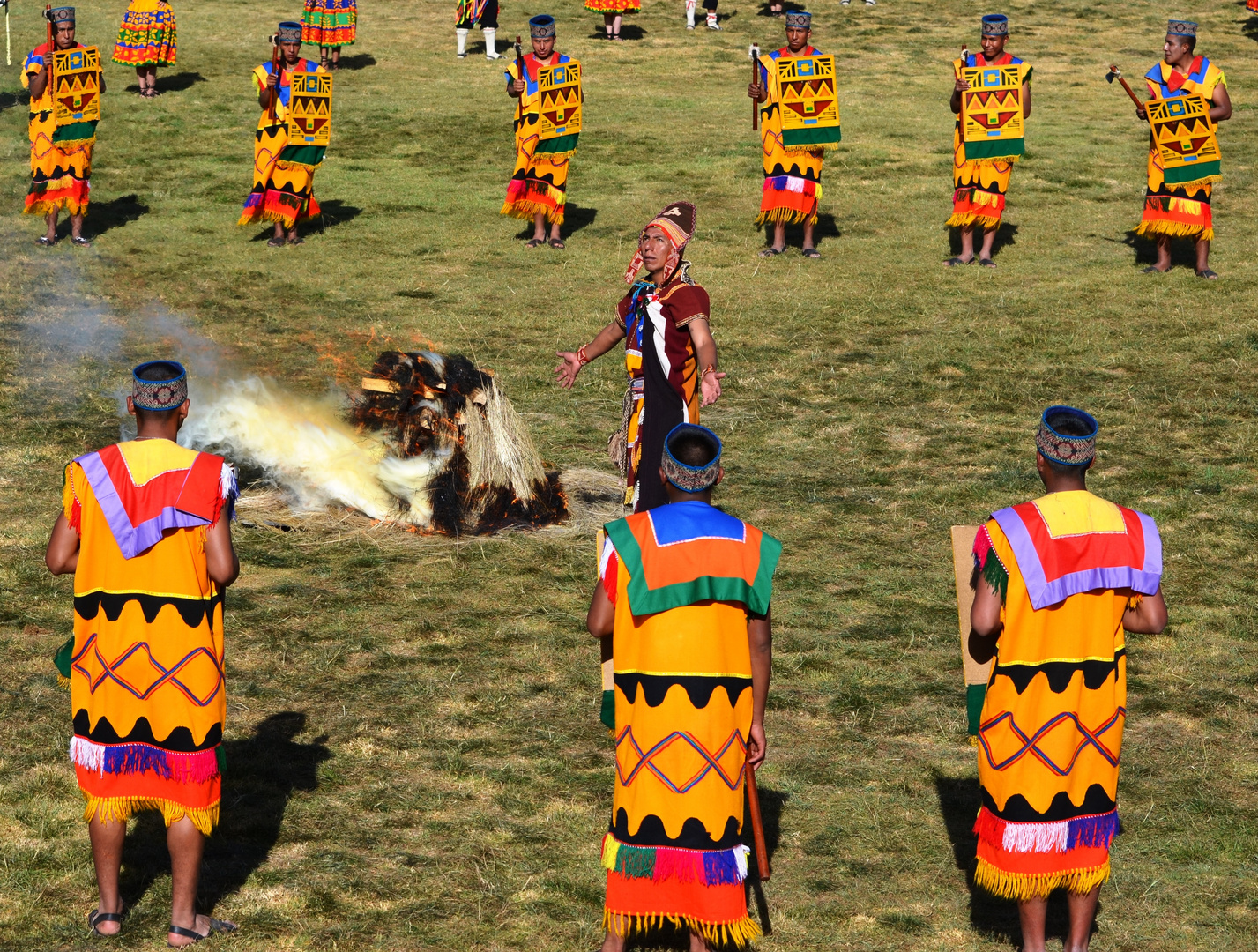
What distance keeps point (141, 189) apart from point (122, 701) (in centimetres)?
1460

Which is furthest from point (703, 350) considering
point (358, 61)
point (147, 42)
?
point (358, 61)

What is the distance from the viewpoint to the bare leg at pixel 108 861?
462 cm

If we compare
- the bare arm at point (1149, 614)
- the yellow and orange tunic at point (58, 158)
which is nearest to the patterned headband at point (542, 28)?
the yellow and orange tunic at point (58, 158)

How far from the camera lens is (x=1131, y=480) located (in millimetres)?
9641

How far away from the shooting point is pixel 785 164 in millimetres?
14562

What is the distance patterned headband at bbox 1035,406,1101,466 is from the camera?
439 centimetres

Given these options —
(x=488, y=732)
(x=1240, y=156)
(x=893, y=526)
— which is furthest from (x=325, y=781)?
(x=1240, y=156)

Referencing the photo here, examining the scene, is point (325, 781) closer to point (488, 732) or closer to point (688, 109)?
point (488, 732)

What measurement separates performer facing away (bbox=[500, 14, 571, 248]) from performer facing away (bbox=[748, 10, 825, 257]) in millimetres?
2046

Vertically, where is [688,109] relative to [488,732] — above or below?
above

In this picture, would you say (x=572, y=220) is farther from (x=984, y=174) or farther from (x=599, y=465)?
(x=599, y=465)

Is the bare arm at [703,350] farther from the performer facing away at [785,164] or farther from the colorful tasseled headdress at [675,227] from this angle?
the performer facing away at [785,164]

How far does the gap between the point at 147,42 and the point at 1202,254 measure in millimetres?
15517

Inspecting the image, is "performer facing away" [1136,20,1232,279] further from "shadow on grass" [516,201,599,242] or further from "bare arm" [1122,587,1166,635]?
"bare arm" [1122,587,1166,635]
